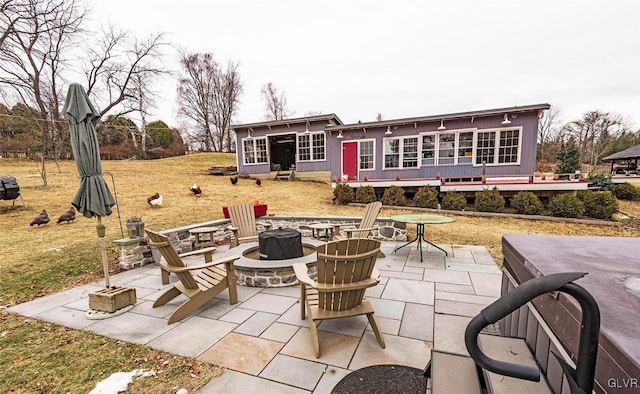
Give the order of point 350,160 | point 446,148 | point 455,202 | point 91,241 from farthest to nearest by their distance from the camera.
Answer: point 350,160
point 446,148
point 455,202
point 91,241

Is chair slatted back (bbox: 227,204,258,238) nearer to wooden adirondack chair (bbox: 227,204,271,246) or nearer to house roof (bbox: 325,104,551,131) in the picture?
wooden adirondack chair (bbox: 227,204,271,246)

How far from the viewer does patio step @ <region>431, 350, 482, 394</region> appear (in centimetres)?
135

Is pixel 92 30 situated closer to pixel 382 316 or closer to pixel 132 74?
pixel 132 74

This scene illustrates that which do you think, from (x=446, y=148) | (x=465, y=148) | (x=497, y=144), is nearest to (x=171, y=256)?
(x=446, y=148)

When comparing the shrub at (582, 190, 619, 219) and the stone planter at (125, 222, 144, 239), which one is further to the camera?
the shrub at (582, 190, 619, 219)

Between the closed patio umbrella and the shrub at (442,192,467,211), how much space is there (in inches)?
358

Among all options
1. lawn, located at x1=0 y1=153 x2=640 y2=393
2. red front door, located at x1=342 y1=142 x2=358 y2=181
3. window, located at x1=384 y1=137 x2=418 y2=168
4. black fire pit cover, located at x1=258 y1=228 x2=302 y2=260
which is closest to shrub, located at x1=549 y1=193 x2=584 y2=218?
lawn, located at x1=0 y1=153 x2=640 y2=393

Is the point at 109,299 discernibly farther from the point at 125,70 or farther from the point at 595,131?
the point at 595,131

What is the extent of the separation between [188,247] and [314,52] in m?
14.0

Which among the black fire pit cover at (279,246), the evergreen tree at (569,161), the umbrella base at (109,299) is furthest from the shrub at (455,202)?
the evergreen tree at (569,161)

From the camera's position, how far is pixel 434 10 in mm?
7391

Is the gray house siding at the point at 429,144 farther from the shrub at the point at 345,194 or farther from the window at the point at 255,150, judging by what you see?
the shrub at the point at 345,194

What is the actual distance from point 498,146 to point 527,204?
354cm

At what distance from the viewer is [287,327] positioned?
273 centimetres
